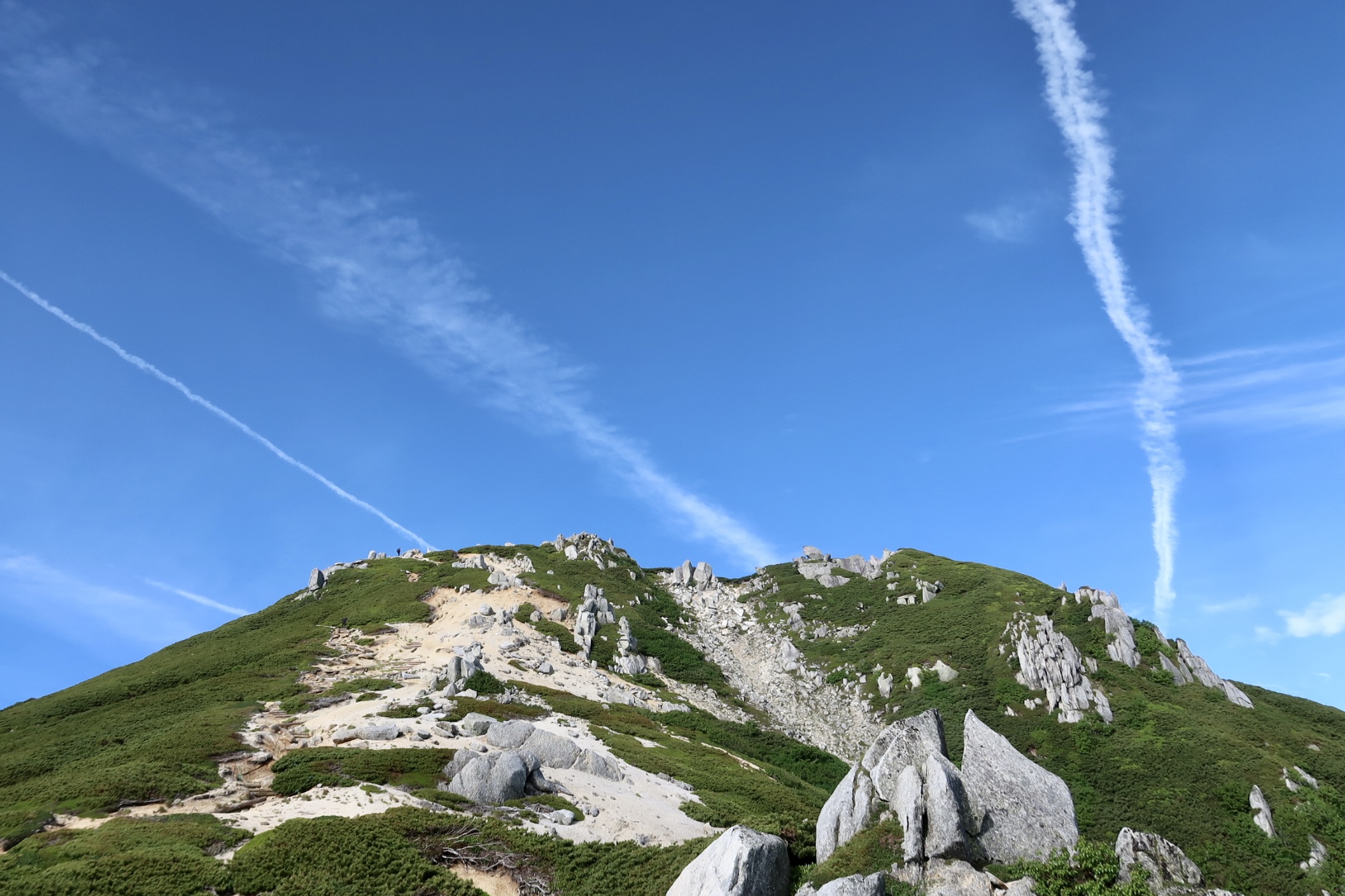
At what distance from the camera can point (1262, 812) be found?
4469 centimetres

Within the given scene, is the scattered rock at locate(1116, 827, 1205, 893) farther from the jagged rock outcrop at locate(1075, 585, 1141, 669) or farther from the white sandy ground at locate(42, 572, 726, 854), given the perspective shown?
the jagged rock outcrop at locate(1075, 585, 1141, 669)

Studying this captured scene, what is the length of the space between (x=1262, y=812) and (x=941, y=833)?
36742 mm

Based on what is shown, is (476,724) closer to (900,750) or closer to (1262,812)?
(900,750)

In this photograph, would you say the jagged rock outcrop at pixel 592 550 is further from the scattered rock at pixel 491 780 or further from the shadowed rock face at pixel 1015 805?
the shadowed rock face at pixel 1015 805

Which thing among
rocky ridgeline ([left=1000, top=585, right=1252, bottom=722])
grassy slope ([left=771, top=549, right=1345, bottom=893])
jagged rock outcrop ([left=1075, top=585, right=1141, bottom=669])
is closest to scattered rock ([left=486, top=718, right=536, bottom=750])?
grassy slope ([left=771, top=549, right=1345, bottom=893])

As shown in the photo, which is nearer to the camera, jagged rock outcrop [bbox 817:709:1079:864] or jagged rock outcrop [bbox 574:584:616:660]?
jagged rock outcrop [bbox 817:709:1079:864]

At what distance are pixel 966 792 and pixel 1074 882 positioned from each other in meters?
4.73

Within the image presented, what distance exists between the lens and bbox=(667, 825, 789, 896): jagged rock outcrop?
22.4 meters

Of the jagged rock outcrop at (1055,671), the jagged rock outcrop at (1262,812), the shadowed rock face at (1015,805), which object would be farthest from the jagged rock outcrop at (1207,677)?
the shadowed rock face at (1015,805)

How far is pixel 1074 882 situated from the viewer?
68.6ft

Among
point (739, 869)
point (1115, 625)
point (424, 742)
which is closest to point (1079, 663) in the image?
point (1115, 625)

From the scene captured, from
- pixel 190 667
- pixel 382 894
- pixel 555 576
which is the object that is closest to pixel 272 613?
pixel 190 667

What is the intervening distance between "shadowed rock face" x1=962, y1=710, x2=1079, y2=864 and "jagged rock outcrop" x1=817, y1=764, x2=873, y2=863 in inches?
141

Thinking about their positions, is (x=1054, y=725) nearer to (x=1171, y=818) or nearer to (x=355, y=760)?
(x=1171, y=818)
